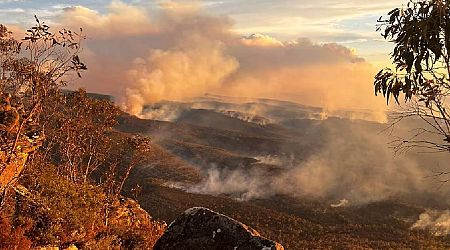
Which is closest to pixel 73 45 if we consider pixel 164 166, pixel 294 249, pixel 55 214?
pixel 55 214

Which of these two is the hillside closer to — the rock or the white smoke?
the white smoke

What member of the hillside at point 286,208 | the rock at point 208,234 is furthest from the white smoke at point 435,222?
the rock at point 208,234

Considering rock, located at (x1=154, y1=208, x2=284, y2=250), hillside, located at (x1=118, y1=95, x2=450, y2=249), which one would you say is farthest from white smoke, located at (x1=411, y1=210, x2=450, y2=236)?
rock, located at (x1=154, y1=208, x2=284, y2=250)

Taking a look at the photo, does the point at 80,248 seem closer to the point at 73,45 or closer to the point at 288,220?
the point at 73,45

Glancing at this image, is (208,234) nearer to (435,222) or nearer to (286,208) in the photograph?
(286,208)

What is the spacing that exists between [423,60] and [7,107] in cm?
1432

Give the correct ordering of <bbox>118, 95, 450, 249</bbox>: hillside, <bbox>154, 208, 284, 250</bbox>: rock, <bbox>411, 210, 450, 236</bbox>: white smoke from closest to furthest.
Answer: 1. <bbox>154, 208, 284, 250</bbox>: rock
2. <bbox>118, 95, 450, 249</bbox>: hillside
3. <bbox>411, 210, 450, 236</bbox>: white smoke

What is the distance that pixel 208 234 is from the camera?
11758mm

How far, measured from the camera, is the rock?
11.3m

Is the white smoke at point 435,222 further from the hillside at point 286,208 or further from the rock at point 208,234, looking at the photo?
the rock at point 208,234

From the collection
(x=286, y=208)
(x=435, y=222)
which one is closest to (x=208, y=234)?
(x=286, y=208)

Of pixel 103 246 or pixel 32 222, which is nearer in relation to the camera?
pixel 32 222

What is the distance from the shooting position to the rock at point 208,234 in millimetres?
11328

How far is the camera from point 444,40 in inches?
361
